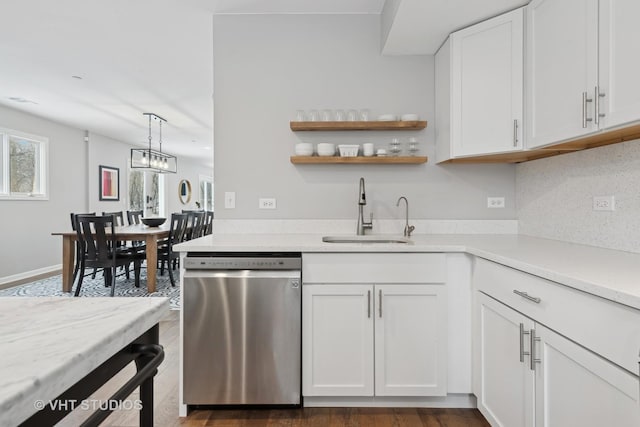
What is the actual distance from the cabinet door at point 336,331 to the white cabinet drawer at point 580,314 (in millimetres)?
699

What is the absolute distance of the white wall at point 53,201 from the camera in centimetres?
508

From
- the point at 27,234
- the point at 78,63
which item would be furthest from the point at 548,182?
the point at 27,234

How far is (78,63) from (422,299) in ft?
12.7

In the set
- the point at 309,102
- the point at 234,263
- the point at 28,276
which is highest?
the point at 309,102

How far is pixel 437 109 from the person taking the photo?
2543 millimetres

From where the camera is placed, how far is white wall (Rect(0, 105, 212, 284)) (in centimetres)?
508

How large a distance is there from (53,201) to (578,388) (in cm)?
698

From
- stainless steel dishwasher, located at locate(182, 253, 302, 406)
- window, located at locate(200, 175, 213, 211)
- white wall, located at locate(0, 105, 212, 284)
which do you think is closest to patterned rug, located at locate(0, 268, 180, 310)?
white wall, located at locate(0, 105, 212, 284)

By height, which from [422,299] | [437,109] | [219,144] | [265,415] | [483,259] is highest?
[437,109]

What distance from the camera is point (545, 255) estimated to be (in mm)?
1575

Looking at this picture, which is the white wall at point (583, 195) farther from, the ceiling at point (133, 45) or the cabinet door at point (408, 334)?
the ceiling at point (133, 45)

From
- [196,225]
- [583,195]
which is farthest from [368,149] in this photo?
[196,225]

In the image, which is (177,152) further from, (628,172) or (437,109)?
(628,172)

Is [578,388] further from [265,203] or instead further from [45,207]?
[45,207]
